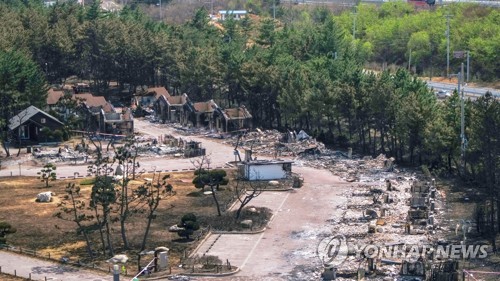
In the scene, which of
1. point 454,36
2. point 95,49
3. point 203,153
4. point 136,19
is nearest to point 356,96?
point 203,153

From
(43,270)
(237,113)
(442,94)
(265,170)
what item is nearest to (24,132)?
(237,113)

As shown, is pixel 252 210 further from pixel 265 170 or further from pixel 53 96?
pixel 53 96

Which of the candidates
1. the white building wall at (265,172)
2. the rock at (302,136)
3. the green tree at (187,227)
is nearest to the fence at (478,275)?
the green tree at (187,227)

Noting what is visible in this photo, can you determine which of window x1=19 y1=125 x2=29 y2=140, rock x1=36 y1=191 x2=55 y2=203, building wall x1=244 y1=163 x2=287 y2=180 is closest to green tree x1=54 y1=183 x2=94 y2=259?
rock x1=36 y1=191 x2=55 y2=203

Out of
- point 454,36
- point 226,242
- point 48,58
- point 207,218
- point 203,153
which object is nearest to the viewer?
point 226,242

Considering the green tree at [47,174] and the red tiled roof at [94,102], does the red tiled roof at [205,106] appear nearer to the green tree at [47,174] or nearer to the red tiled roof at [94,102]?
the red tiled roof at [94,102]

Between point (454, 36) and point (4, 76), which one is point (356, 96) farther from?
point (454, 36)

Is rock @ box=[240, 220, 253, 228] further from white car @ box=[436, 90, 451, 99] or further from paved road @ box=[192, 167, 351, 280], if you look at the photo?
white car @ box=[436, 90, 451, 99]
